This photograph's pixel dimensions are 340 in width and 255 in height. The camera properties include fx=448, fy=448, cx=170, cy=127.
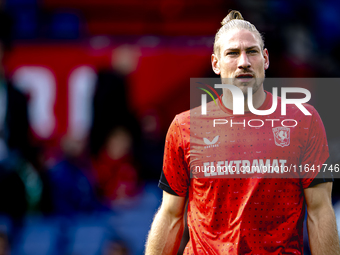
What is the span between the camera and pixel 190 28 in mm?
9547

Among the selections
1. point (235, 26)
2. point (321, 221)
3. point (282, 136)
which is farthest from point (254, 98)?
point (321, 221)

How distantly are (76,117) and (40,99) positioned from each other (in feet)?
2.46

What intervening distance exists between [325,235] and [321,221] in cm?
9

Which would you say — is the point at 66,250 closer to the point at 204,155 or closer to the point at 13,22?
the point at 204,155

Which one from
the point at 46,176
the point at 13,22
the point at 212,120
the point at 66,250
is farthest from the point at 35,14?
the point at 212,120

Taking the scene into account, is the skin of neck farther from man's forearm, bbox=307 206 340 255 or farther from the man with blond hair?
man's forearm, bbox=307 206 340 255

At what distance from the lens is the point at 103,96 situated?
26.2 feet

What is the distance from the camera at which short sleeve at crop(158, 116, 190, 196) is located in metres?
3.13

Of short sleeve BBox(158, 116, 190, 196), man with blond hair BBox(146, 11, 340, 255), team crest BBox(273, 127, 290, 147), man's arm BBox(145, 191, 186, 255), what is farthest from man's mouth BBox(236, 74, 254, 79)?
man's arm BBox(145, 191, 186, 255)

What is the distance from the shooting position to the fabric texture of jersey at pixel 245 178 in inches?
111

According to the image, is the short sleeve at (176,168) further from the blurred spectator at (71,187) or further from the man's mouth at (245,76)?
the blurred spectator at (71,187)

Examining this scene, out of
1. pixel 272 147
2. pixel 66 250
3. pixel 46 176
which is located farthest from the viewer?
pixel 46 176

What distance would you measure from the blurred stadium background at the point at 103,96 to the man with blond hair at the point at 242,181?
120 inches

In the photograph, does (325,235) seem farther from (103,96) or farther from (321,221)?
(103,96)
